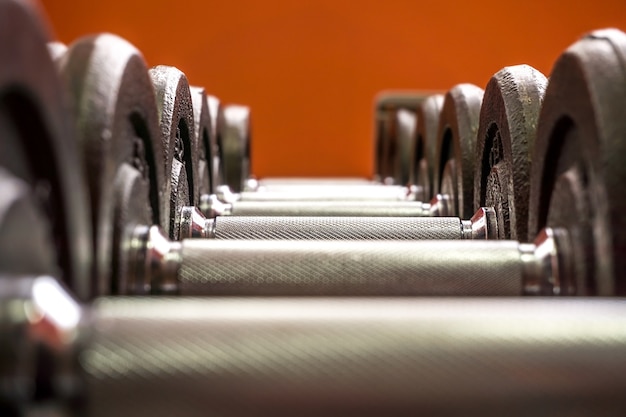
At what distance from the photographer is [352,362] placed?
547 millimetres

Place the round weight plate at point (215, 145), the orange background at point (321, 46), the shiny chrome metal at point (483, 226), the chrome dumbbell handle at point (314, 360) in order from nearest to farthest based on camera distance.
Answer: the chrome dumbbell handle at point (314, 360) → the shiny chrome metal at point (483, 226) → the round weight plate at point (215, 145) → the orange background at point (321, 46)

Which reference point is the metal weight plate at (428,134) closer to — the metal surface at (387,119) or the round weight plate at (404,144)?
the round weight plate at (404,144)

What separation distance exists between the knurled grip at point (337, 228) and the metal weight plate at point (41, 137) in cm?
50

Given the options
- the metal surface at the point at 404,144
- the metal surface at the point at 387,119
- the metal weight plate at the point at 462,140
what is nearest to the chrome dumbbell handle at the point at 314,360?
the metal weight plate at the point at 462,140

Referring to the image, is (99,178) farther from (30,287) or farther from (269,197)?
(269,197)

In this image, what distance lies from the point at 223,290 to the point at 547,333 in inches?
13.5

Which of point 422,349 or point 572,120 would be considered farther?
point 572,120

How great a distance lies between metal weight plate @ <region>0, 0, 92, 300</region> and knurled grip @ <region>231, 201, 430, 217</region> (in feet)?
3.19

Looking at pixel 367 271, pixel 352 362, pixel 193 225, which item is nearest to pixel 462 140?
pixel 193 225

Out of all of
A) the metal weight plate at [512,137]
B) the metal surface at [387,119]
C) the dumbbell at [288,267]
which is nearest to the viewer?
the dumbbell at [288,267]

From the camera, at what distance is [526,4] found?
160 inches

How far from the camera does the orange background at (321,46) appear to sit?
4035 millimetres

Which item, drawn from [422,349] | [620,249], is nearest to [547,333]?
[422,349]

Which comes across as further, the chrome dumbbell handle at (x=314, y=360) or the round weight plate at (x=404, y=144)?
the round weight plate at (x=404, y=144)
